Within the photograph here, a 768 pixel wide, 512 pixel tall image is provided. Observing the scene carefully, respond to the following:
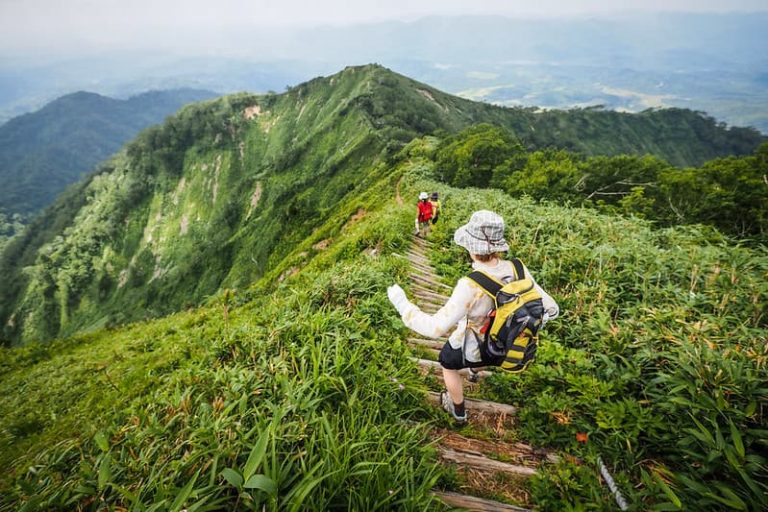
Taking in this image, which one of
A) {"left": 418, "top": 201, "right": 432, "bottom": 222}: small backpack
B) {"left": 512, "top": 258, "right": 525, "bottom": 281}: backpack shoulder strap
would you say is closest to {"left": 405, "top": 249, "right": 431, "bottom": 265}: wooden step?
{"left": 418, "top": 201, "right": 432, "bottom": 222}: small backpack

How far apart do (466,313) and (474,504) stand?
171 centimetres

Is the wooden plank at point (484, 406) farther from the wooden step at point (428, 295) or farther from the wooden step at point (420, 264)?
the wooden step at point (420, 264)

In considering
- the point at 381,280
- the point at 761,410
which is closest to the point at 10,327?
the point at 381,280

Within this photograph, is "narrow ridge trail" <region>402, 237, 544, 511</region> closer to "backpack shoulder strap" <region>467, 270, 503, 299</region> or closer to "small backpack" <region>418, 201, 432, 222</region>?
"backpack shoulder strap" <region>467, 270, 503, 299</region>

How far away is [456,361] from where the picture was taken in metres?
3.93

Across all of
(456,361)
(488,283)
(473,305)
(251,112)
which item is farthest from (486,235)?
(251,112)

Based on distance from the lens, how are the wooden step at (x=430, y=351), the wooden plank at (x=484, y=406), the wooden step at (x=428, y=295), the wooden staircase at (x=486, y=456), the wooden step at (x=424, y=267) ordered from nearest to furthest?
the wooden staircase at (x=486, y=456)
the wooden plank at (x=484, y=406)
the wooden step at (x=430, y=351)
the wooden step at (x=428, y=295)
the wooden step at (x=424, y=267)

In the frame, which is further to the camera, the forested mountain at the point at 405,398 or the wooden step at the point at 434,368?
the wooden step at the point at 434,368

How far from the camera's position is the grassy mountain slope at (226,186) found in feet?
179

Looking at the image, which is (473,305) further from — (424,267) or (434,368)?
(424,267)

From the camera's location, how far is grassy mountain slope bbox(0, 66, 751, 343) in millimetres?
54438

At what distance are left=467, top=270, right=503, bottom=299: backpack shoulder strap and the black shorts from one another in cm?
89

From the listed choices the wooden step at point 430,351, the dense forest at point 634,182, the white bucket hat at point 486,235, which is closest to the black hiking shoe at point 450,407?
the wooden step at point 430,351

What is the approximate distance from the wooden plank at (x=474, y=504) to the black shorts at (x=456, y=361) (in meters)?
1.22
